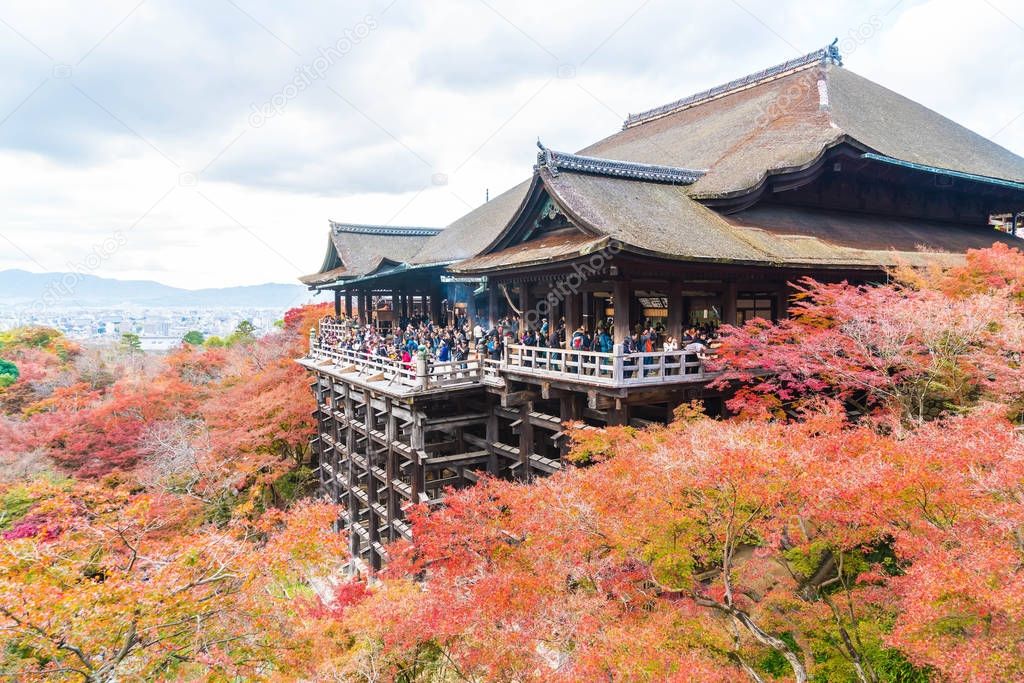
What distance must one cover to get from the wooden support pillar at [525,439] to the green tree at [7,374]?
33.0 metres

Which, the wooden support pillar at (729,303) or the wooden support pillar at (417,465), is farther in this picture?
the wooden support pillar at (417,465)

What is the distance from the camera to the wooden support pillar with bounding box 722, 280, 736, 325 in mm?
13094

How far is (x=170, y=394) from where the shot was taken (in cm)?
2980

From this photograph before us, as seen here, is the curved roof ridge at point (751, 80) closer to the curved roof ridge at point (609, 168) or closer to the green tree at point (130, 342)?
the curved roof ridge at point (609, 168)

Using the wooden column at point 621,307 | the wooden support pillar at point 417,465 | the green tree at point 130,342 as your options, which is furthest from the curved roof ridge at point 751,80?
the green tree at point 130,342

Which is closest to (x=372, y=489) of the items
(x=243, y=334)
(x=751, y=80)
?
(x=751, y=80)

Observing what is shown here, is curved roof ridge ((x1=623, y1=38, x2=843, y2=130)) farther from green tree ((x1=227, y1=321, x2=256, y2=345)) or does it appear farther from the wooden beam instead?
green tree ((x1=227, y1=321, x2=256, y2=345))

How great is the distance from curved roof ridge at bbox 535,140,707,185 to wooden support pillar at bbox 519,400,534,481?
5.78 m

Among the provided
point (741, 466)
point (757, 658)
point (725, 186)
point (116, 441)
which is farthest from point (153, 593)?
point (116, 441)

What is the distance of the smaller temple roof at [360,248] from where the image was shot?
88.0ft

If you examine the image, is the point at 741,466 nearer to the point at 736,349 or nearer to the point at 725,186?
the point at 736,349

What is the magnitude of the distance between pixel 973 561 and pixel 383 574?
38.3 feet

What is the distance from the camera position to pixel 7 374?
32.2 m

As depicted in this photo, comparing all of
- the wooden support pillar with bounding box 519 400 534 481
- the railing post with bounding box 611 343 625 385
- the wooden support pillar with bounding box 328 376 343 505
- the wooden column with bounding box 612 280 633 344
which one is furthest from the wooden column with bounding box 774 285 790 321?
the wooden support pillar with bounding box 328 376 343 505
